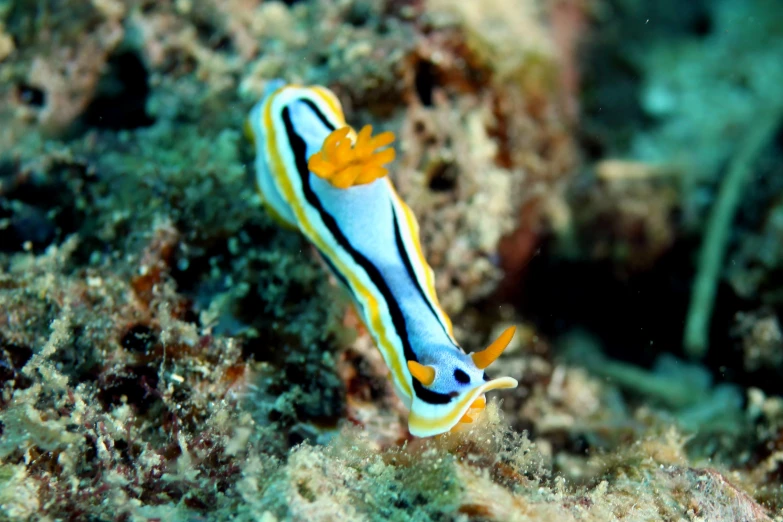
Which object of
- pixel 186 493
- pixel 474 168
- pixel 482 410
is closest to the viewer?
pixel 186 493

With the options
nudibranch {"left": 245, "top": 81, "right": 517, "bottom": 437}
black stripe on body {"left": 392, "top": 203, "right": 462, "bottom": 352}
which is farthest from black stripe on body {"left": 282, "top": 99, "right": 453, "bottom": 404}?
black stripe on body {"left": 392, "top": 203, "right": 462, "bottom": 352}

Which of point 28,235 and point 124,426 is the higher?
point 28,235

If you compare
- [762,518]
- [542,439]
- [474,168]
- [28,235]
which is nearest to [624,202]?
[474,168]

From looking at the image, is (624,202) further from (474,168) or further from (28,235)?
(28,235)

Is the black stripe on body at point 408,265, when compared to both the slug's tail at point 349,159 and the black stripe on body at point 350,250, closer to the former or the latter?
the black stripe on body at point 350,250

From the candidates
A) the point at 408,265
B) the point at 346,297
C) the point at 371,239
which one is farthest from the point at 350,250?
the point at 346,297

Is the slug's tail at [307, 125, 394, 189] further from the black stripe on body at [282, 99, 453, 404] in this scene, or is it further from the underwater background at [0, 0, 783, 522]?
the underwater background at [0, 0, 783, 522]

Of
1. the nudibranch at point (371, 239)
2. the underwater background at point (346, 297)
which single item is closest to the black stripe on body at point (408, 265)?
the nudibranch at point (371, 239)

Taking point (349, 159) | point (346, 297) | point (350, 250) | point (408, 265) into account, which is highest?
point (349, 159)

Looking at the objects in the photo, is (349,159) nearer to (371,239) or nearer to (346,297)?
(371,239)
